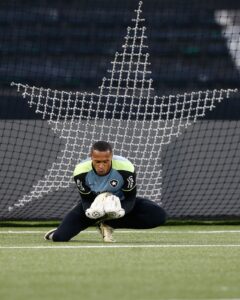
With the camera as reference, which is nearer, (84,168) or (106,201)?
(106,201)

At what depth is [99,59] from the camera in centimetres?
1545

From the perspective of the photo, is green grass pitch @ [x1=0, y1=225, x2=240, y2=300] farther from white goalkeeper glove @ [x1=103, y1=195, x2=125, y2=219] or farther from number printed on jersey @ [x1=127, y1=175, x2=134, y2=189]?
number printed on jersey @ [x1=127, y1=175, x2=134, y2=189]

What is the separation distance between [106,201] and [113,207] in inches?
3.5

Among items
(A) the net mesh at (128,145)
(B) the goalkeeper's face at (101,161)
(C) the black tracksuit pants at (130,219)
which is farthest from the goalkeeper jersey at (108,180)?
(A) the net mesh at (128,145)

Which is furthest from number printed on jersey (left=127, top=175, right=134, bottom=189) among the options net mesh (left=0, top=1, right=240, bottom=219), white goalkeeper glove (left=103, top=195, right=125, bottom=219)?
net mesh (left=0, top=1, right=240, bottom=219)

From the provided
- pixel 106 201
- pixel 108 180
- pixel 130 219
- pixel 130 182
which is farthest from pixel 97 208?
pixel 130 219

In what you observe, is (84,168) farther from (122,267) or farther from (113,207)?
(122,267)

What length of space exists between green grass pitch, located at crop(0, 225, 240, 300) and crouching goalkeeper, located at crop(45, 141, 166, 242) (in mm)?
182

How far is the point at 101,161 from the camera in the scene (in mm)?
10836

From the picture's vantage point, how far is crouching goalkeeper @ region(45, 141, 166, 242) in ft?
35.6

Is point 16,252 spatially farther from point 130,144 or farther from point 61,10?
point 61,10

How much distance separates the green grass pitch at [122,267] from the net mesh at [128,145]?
229 cm

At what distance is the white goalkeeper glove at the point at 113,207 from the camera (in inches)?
425

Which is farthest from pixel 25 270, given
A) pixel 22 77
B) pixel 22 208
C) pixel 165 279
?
pixel 22 77
